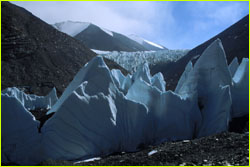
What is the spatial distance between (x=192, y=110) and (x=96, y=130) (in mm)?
2927

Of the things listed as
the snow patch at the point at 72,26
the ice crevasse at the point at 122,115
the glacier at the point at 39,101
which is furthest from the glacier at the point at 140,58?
the ice crevasse at the point at 122,115

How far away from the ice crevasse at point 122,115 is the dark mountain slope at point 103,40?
71644 mm

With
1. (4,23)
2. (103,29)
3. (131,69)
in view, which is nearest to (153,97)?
(4,23)

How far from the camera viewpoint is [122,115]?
7.20 meters

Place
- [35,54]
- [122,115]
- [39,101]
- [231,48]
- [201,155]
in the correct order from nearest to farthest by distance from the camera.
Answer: [201,155], [122,115], [39,101], [35,54], [231,48]

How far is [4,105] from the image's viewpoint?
6422mm

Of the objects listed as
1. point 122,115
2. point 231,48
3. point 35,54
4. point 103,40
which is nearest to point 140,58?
point 231,48

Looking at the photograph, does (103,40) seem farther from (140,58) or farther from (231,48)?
(231,48)

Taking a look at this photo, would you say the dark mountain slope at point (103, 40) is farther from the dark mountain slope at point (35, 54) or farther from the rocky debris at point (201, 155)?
the rocky debris at point (201, 155)

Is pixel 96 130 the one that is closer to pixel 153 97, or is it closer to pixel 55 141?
pixel 55 141

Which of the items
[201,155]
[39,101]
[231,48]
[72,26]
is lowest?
[72,26]

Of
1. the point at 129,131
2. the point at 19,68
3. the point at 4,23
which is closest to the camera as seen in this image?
the point at 129,131

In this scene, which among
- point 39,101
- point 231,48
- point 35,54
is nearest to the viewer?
point 39,101

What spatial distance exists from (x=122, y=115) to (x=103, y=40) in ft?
259
